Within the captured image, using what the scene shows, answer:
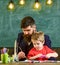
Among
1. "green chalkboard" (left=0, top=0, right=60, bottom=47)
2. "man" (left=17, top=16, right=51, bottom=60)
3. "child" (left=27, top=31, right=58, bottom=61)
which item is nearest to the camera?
"child" (left=27, top=31, right=58, bottom=61)

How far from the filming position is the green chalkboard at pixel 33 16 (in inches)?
214

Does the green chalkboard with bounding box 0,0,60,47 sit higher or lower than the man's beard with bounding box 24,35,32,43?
higher

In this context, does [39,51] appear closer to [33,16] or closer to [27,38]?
[27,38]

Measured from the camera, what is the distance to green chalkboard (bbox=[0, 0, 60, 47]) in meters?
5.43

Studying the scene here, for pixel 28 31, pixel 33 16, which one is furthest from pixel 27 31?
pixel 33 16

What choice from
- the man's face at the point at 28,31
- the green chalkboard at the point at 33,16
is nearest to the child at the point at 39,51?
the man's face at the point at 28,31

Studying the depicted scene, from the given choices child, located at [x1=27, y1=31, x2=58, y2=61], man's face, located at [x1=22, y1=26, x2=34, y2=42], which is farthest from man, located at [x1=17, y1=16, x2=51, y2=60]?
child, located at [x1=27, y1=31, x2=58, y2=61]

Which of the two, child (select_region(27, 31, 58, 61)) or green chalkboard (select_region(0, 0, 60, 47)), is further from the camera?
green chalkboard (select_region(0, 0, 60, 47))

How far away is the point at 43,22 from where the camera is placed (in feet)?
17.9

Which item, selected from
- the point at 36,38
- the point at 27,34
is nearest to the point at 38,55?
the point at 36,38

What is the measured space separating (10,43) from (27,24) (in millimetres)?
1496

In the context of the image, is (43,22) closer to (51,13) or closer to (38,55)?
(51,13)

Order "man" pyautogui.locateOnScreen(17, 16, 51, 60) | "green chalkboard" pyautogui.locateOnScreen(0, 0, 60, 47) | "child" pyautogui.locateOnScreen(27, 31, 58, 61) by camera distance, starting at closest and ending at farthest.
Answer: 1. "child" pyautogui.locateOnScreen(27, 31, 58, 61)
2. "man" pyautogui.locateOnScreen(17, 16, 51, 60)
3. "green chalkboard" pyautogui.locateOnScreen(0, 0, 60, 47)

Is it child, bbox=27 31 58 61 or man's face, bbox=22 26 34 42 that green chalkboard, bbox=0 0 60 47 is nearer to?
man's face, bbox=22 26 34 42
